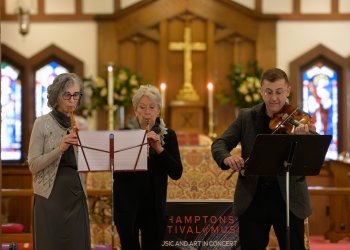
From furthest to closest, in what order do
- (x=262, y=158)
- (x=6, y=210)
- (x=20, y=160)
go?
1. (x=20, y=160)
2. (x=6, y=210)
3. (x=262, y=158)

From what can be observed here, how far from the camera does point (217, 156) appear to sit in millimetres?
4340

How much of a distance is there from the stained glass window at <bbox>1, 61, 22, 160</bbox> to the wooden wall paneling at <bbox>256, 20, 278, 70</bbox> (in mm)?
3305

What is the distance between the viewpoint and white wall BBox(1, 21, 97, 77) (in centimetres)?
1077

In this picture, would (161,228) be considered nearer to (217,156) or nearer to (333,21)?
(217,156)

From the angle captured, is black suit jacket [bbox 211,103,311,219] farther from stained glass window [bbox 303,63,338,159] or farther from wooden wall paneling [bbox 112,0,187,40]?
stained glass window [bbox 303,63,338,159]

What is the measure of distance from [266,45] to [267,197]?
Answer: 6648mm

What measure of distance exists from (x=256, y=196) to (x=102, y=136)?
90 centimetres

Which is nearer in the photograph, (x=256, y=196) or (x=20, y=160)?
(x=256, y=196)

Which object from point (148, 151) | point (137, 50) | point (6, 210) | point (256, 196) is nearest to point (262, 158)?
point (256, 196)

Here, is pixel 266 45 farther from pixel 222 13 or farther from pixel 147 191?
pixel 147 191

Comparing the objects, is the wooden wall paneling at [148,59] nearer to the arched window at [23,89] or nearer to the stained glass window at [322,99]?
the arched window at [23,89]

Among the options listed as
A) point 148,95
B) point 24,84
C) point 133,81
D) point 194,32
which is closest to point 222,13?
point 194,32

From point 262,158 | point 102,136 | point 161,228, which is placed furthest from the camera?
point 161,228

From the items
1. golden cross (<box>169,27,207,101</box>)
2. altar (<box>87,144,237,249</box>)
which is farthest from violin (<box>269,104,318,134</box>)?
golden cross (<box>169,27,207,101</box>)
